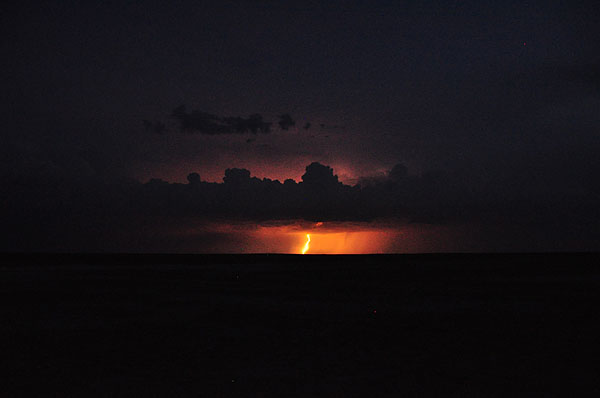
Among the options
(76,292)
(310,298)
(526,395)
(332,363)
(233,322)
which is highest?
(76,292)

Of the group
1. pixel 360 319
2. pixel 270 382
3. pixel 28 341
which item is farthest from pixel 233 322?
pixel 270 382

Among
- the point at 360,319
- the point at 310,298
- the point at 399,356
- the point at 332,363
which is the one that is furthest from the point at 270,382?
the point at 310,298

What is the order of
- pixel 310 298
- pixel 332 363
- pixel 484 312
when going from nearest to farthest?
pixel 332 363 → pixel 484 312 → pixel 310 298

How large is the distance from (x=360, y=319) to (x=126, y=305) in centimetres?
1462

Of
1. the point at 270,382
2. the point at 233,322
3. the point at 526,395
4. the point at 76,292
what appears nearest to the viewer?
the point at 526,395

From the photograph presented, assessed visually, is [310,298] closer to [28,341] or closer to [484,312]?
[484,312]

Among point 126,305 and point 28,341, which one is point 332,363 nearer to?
point 28,341

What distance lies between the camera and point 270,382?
13859mm

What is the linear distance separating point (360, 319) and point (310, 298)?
38.3ft

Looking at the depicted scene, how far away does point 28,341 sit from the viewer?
63.6ft

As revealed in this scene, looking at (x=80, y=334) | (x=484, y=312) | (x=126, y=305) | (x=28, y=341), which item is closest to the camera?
(x=28, y=341)

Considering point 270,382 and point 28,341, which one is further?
point 28,341

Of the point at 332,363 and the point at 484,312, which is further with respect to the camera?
the point at 484,312

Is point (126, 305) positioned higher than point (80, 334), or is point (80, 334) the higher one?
point (126, 305)
